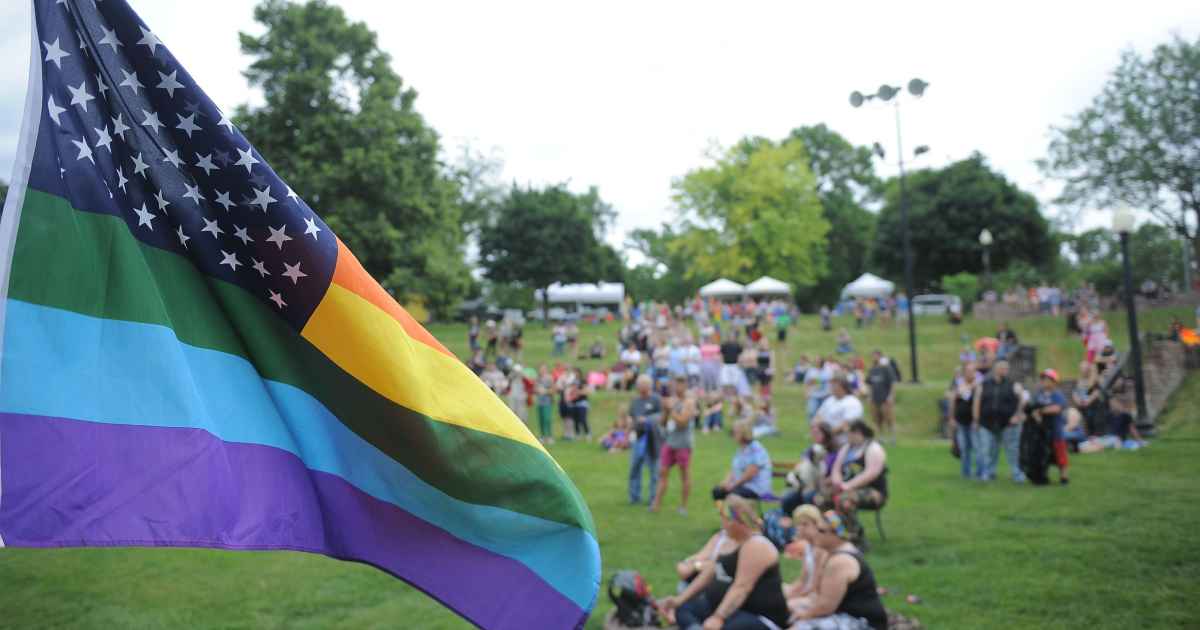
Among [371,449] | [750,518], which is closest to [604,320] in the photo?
[750,518]

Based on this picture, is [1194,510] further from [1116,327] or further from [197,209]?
[1116,327]

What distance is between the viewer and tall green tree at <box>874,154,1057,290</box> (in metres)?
54.4

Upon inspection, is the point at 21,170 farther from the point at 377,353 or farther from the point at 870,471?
the point at 870,471

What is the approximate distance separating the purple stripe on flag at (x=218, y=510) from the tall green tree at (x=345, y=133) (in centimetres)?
2757

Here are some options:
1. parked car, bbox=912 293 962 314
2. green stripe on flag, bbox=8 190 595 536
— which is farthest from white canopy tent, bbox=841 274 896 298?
green stripe on flag, bbox=8 190 595 536

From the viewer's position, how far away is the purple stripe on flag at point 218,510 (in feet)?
7.92

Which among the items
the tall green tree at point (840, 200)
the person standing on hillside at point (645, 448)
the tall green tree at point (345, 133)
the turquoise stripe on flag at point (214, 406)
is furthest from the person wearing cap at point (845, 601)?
the tall green tree at point (840, 200)

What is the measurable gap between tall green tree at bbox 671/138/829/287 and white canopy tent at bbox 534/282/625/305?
7.54 m

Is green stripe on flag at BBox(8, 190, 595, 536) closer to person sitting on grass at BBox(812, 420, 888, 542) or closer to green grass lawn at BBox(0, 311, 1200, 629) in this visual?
green grass lawn at BBox(0, 311, 1200, 629)

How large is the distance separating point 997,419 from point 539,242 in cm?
4641

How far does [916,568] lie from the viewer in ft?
27.8

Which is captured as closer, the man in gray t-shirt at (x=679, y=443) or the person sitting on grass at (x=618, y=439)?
the man in gray t-shirt at (x=679, y=443)

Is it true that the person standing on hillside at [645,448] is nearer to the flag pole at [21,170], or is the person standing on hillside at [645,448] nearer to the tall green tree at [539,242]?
the flag pole at [21,170]

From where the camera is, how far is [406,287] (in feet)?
102
